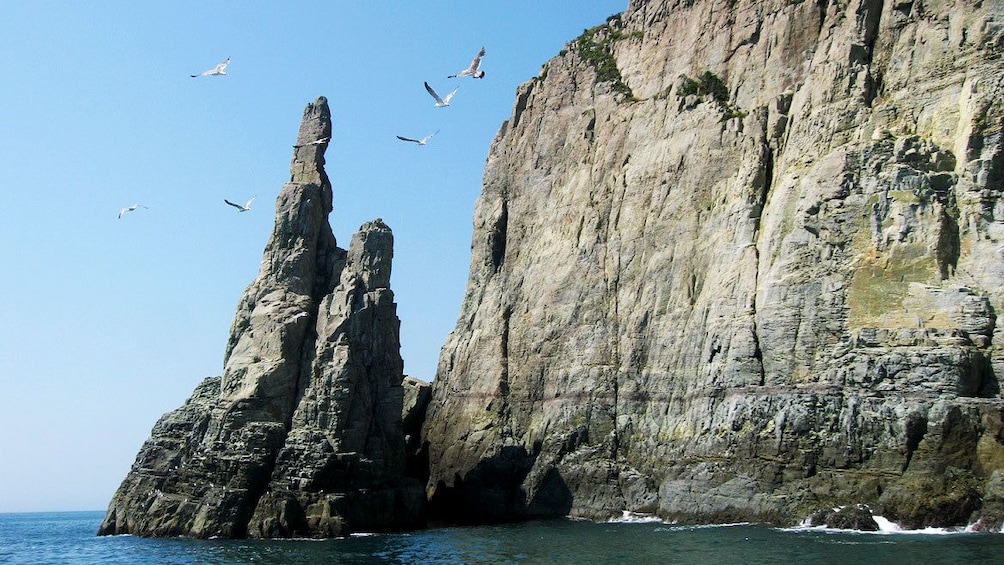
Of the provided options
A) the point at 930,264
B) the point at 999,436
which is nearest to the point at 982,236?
the point at 930,264

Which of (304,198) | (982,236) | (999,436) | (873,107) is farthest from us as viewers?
(304,198)

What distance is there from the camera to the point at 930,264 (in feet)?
154

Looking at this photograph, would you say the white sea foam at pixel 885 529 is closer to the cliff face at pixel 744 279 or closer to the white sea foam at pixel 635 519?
the cliff face at pixel 744 279

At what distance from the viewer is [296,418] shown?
54.6 metres

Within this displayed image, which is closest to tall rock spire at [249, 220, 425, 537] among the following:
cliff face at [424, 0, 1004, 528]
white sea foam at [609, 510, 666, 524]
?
cliff face at [424, 0, 1004, 528]

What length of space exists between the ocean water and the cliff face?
13.8ft

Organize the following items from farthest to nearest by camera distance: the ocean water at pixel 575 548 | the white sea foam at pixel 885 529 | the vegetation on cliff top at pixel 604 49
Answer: the vegetation on cliff top at pixel 604 49, the white sea foam at pixel 885 529, the ocean water at pixel 575 548

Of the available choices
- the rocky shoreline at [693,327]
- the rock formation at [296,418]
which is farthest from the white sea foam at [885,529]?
the rock formation at [296,418]

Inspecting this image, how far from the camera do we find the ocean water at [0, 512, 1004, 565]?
35312mm

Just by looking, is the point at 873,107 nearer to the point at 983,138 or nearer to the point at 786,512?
the point at 983,138

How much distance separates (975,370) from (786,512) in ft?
34.0

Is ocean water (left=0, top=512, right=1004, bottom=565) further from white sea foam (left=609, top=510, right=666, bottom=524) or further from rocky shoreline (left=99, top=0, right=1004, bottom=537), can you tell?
rocky shoreline (left=99, top=0, right=1004, bottom=537)

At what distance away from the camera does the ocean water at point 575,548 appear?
35.3 metres

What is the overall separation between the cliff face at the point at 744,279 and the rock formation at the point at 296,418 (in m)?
12.3
